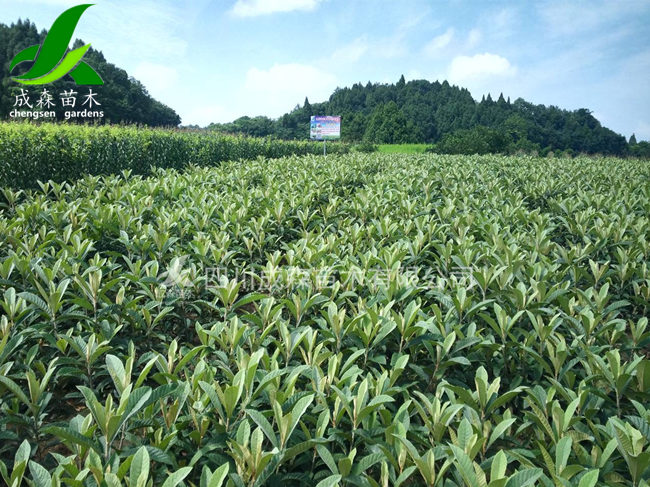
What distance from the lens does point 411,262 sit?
369 centimetres

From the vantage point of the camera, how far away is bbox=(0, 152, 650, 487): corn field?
1432 millimetres

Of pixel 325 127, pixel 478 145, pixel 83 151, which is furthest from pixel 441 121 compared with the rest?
pixel 83 151

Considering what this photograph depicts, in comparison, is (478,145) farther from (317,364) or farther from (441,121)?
(441,121)

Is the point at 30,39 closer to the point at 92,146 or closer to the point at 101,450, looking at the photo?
the point at 92,146

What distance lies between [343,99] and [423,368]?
11148cm

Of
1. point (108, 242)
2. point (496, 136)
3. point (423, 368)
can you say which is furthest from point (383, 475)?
point (496, 136)

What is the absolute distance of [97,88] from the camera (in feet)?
175

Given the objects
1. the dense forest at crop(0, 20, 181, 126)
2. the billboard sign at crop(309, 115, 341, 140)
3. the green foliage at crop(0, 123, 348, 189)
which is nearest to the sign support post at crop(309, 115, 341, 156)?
the billboard sign at crop(309, 115, 341, 140)

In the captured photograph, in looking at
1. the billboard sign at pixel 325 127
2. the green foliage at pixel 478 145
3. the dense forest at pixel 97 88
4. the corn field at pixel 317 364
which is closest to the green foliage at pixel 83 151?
the corn field at pixel 317 364

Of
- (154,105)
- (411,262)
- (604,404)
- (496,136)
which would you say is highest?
(154,105)

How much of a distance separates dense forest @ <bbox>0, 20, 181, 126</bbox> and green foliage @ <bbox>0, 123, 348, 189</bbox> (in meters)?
33.6

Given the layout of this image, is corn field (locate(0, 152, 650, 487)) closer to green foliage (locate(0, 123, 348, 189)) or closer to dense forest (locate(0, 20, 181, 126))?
green foliage (locate(0, 123, 348, 189))

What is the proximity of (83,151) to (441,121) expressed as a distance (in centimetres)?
8649

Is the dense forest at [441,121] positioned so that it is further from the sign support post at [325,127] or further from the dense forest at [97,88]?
the sign support post at [325,127]
